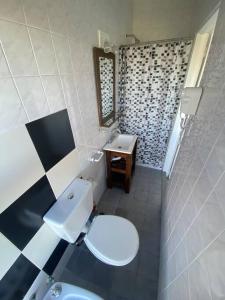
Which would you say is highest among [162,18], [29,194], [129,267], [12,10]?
[162,18]

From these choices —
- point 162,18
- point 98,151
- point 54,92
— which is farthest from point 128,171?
point 162,18

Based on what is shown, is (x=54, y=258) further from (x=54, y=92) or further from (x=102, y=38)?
(x=102, y=38)

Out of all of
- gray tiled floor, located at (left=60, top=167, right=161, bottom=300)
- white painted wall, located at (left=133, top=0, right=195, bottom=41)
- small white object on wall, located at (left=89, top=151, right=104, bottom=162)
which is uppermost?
white painted wall, located at (left=133, top=0, right=195, bottom=41)

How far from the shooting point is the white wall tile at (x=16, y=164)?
636 mm

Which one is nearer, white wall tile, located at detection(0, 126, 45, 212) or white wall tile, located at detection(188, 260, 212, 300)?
white wall tile, located at detection(188, 260, 212, 300)

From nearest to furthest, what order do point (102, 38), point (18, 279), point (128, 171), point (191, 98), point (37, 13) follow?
point (37, 13) < point (18, 279) < point (191, 98) < point (102, 38) < point (128, 171)

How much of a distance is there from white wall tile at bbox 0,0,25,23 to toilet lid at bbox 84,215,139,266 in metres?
1.42

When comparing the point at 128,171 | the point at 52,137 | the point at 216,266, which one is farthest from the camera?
the point at 128,171

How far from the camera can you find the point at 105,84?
1.55m

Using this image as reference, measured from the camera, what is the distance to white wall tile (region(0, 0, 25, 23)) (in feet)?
1.81

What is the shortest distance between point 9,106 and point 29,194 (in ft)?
1.55

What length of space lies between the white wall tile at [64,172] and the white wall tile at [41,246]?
25 cm

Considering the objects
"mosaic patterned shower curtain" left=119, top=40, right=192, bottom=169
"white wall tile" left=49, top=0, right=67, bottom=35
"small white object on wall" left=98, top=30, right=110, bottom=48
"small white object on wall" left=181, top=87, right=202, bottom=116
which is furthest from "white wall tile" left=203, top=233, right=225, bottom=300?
"mosaic patterned shower curtain" left=119, top=40, right=192, bottom=169

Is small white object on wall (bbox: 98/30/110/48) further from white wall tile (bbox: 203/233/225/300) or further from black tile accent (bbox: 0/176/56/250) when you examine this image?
white wall tile (bbox: 203/233/225/300)
